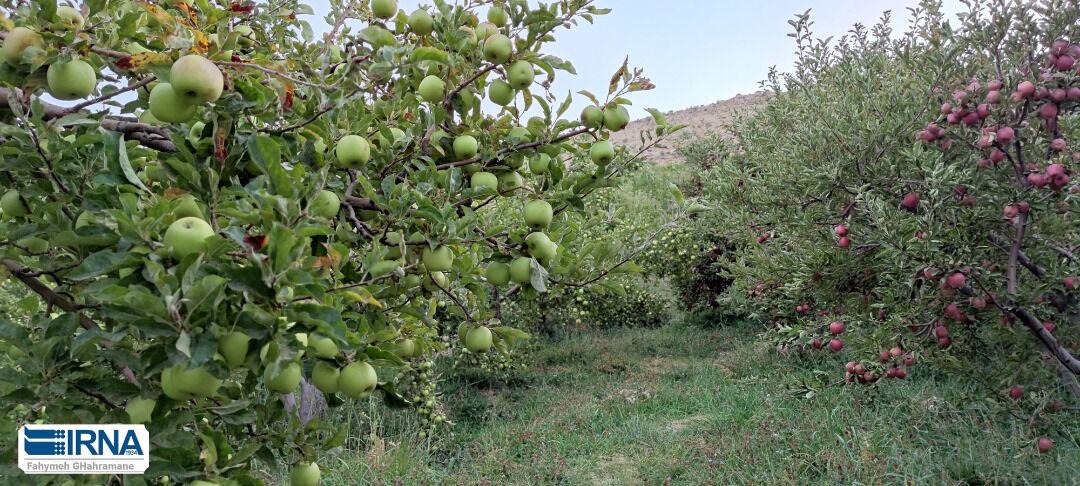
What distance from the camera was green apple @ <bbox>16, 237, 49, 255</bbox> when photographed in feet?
6.05

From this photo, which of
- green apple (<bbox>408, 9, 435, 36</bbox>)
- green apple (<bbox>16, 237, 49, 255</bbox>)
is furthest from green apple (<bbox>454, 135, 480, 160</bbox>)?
green apple (<bbox>16, 237, 49, 255</bbox>)

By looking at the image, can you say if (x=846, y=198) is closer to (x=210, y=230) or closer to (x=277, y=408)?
(x=277, y=408)

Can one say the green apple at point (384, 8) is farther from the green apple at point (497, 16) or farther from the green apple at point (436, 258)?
the green apple at point (436, 258)

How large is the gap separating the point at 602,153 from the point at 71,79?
58.2 inches

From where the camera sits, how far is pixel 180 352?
1.23 m

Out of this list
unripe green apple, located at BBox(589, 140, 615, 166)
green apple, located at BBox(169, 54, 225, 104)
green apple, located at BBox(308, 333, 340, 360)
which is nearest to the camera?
green apple, located at BBox(169, 54, 225, 104)

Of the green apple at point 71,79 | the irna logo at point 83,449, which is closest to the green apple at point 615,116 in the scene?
the green apple at point 71,79

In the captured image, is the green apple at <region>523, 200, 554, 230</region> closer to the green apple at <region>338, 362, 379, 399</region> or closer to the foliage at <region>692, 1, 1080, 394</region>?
the green apple at <region>338, 362, 379, 399</region>

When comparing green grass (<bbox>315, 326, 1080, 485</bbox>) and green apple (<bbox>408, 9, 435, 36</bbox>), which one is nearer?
green apple (<bbox>408, 9, 435, 36</bbox>)

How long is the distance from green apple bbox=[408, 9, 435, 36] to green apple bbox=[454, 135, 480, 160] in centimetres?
49

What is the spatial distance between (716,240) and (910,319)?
22.3 ft

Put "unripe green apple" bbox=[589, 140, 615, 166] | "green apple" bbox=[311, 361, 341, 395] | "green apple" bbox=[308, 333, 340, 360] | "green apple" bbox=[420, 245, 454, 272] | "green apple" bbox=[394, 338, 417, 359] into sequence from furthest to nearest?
"green apple" bbox=[394, 338, 417, 359]
"unripe green apple" bbox=[589, 140, 615, 166]
"green apple" bbox=[420, 245, 454, 272]
"green apple" bbox=[311, 361, 341, 395]
"green apple" bbox=[308, 333, 340, 360]

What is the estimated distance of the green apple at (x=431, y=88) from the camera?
209cm

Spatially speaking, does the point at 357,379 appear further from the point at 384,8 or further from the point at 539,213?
the point at 384,8
